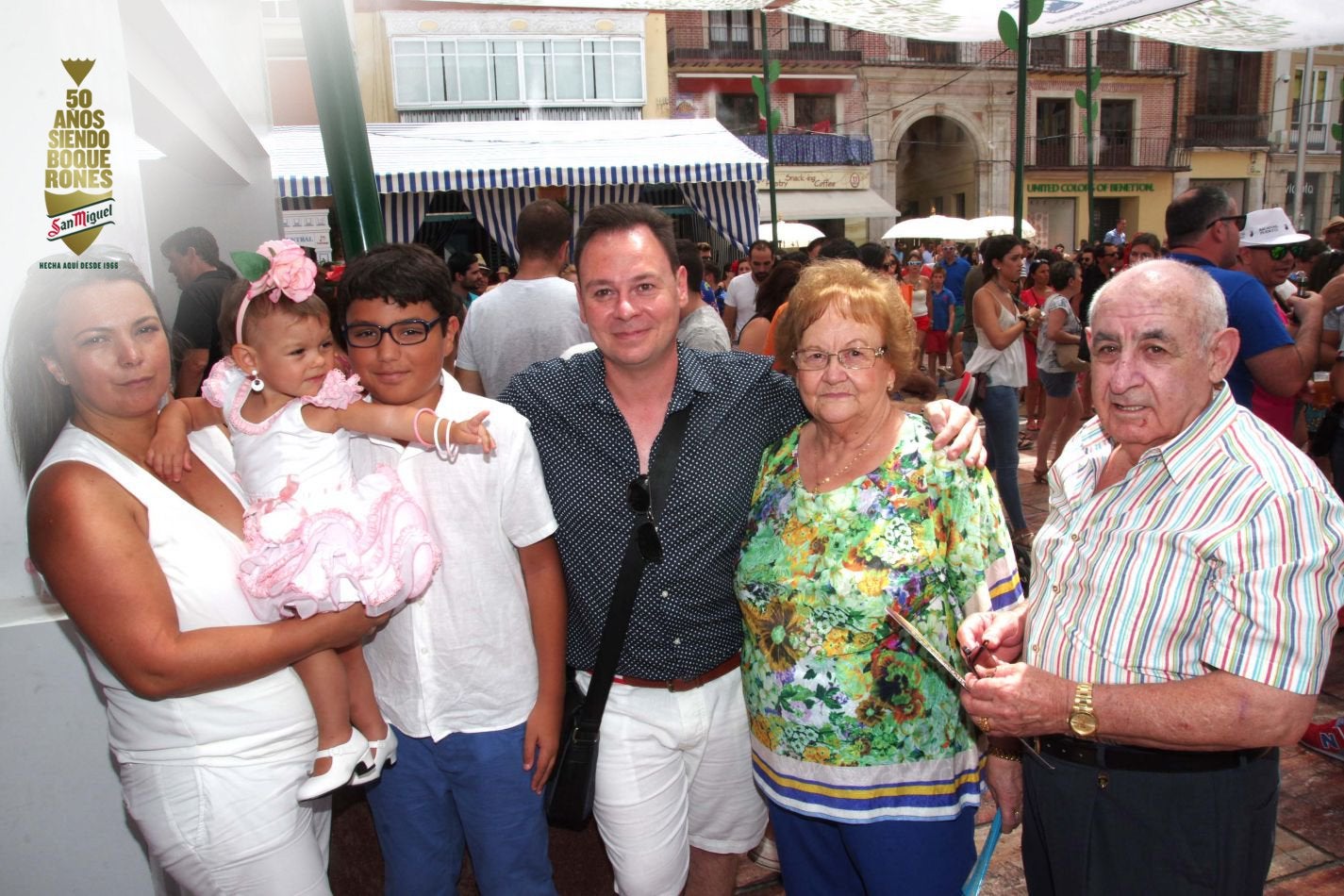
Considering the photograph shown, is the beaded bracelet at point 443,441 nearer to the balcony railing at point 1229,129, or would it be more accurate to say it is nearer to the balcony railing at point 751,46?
the balcony railing at point 751,46

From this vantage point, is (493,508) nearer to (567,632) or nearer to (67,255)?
(567,632)

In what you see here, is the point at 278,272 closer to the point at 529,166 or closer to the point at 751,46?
the point at 529,166

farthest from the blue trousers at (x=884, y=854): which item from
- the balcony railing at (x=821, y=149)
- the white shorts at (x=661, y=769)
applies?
the balcony railing at (x=821, y=149)

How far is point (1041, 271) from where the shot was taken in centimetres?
922

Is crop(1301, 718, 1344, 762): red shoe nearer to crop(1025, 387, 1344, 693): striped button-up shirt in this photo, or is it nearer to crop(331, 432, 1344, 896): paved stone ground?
crop(331, 432, 1344, 896): paved stone ground

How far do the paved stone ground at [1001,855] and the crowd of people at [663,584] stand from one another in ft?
1.74

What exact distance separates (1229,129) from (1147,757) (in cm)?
3848

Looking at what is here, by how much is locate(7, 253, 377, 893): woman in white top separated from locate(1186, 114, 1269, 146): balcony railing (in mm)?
38049

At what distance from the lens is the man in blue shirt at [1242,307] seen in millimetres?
3578

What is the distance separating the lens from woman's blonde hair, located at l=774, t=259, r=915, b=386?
2.14 meters

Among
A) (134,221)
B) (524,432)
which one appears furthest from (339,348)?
(134,221)

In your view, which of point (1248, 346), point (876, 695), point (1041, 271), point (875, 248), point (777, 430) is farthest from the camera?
point (1041, 271)

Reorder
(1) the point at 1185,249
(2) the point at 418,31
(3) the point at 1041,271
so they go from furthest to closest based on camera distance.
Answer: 1. (2) the point at 418,31
2. (3) the point at 1041,271
3. (1) the point at 1185,249

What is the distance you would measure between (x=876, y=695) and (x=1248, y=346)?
2616 mm
